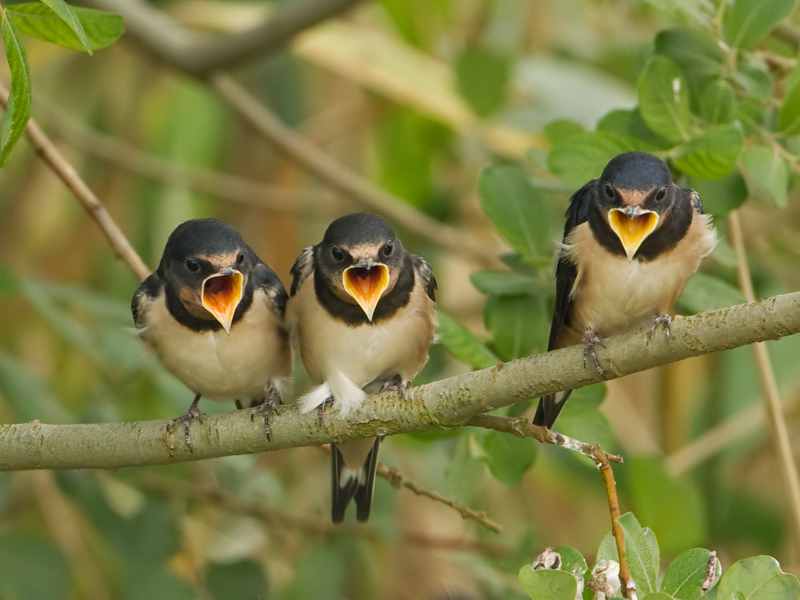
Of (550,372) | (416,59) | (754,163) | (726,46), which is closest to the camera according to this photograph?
(550,372)

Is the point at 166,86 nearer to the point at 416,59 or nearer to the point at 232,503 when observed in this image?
the point at 416,59

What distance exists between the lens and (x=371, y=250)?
2.07 meters

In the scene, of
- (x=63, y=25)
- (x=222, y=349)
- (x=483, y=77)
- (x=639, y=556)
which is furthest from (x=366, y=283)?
(x=483, y=77)

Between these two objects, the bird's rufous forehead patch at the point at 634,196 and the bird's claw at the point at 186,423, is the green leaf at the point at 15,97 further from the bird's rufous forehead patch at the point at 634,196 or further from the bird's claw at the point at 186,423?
the bird's rufous forehead patch at the point at 634,196

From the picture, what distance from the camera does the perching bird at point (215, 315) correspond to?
2.17 metres

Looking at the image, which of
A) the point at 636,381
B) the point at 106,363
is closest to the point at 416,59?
the point at 636,381

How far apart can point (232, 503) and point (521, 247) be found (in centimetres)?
132

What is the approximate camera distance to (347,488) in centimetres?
247

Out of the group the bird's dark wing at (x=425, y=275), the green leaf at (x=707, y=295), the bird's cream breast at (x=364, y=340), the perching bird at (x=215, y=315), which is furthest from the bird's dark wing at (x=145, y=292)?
the green leaf at (x=707, y=295)

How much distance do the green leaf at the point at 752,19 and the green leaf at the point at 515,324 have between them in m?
0.66

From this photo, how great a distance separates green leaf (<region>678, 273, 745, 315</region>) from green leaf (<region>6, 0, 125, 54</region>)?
3.99 feet

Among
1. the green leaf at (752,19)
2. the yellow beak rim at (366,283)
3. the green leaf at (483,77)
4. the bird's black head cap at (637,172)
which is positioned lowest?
the green leaf at (483,77)

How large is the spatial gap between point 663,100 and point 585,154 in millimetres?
184

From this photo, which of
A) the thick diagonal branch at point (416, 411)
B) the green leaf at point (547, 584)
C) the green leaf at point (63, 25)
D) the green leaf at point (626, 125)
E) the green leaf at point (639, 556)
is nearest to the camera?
the green leaf at point (547, 584)
